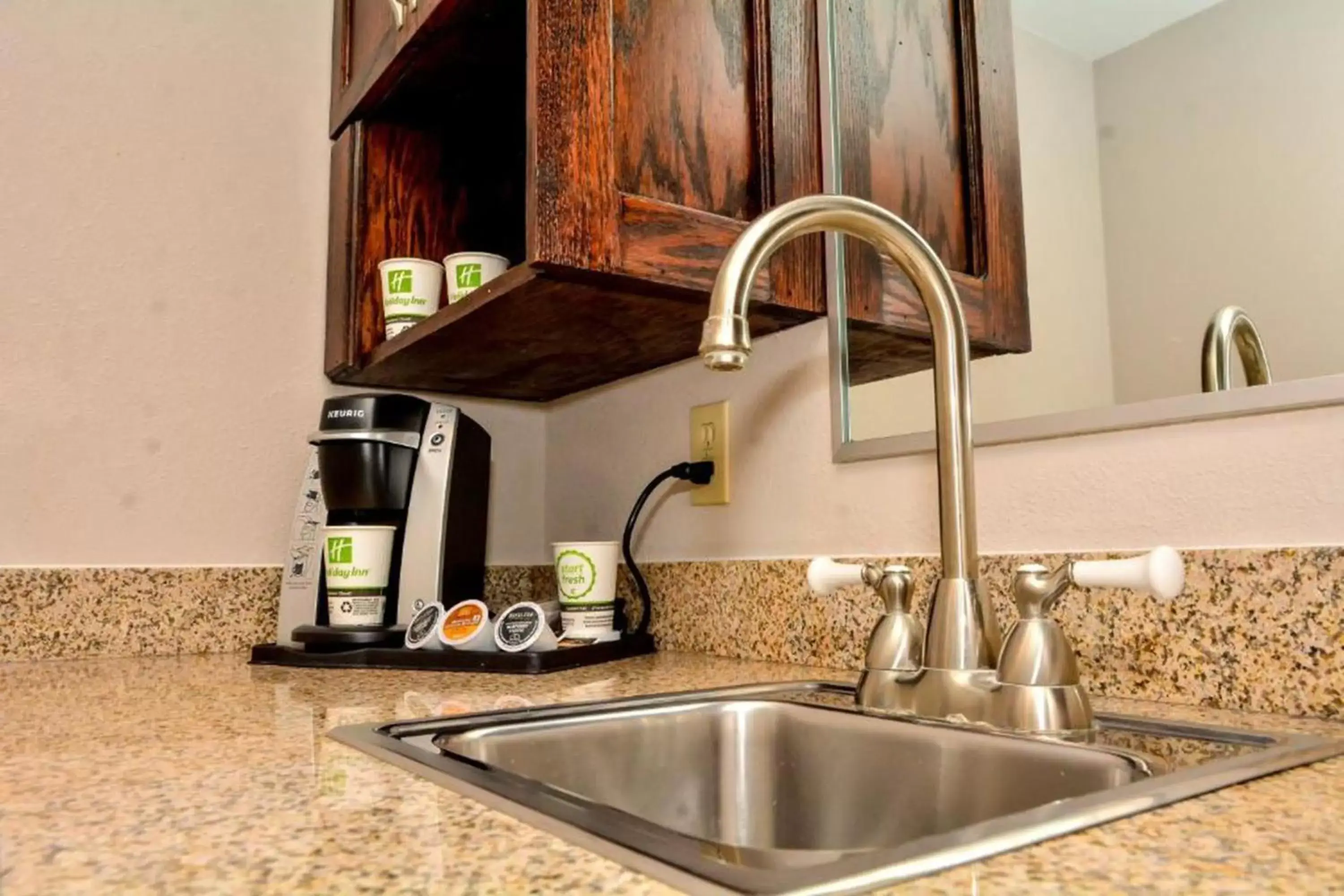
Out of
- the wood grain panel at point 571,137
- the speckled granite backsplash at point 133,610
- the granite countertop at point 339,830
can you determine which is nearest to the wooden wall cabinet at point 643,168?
the wood grain panel at point 571,137

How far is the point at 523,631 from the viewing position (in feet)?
3.40

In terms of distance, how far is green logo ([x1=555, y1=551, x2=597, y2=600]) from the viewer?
3.73 ft

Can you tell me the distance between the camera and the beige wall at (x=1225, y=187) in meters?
0.71

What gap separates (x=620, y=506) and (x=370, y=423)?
376 mm

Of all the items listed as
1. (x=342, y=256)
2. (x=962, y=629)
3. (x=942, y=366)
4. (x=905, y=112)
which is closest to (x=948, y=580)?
(x=962, y=629)

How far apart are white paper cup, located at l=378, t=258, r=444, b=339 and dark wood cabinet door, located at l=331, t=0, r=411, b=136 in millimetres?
243

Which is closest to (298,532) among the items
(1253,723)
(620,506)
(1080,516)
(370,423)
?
(370,423)

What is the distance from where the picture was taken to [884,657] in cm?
73

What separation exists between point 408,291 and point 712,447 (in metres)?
0.44

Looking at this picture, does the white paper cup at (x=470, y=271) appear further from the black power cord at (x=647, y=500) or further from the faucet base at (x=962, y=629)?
the faucet base at (x=962, y=629)

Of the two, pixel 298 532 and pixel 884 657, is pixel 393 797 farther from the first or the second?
pixel 298 532

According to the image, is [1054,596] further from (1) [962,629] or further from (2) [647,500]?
(2) [647,500]

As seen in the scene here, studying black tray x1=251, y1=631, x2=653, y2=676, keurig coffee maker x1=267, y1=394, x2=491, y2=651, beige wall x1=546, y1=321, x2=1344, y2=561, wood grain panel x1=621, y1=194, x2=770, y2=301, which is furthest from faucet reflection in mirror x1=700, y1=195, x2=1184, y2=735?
keurig coffee maker x1=267, y1=394, x2=491, y2=651

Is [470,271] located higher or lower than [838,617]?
higher
